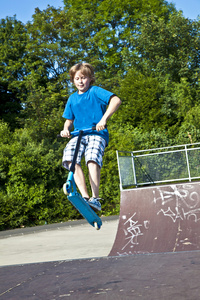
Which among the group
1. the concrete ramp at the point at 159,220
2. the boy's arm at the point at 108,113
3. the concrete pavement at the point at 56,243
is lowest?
the concrete pavement at the point at 56,243

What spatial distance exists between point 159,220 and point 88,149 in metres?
3.62

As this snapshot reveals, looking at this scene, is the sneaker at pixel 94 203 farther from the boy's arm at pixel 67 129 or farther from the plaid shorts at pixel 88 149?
the boy's arm at pixel 67 129

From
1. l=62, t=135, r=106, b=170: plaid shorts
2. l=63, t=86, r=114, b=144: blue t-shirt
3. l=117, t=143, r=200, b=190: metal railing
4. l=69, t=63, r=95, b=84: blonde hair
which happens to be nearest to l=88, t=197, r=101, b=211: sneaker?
l=62, t=135, r=106, b=170: plaid shorts

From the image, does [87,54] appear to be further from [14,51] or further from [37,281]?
[37,281]

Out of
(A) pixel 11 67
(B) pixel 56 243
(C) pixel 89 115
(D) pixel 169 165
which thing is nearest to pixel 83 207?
(C) pixel 89 115

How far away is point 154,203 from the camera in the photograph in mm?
7621

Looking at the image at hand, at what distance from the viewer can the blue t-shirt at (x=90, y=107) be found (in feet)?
13.1

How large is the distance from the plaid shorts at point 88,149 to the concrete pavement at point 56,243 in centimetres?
406

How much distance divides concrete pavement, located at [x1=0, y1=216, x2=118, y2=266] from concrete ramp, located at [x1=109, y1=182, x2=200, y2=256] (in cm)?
105

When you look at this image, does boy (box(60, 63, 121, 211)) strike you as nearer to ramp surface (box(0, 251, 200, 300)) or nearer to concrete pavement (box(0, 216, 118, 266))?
ramp surface (box(0, 251, 200, 300))

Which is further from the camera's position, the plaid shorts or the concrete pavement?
the concrete pavement

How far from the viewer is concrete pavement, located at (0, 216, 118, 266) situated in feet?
26.8

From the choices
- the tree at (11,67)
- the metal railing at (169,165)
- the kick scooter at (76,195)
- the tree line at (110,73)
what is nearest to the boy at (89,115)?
the kick scooter at (76,195)

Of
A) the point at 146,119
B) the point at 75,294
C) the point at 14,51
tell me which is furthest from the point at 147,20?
the point at 75,294
